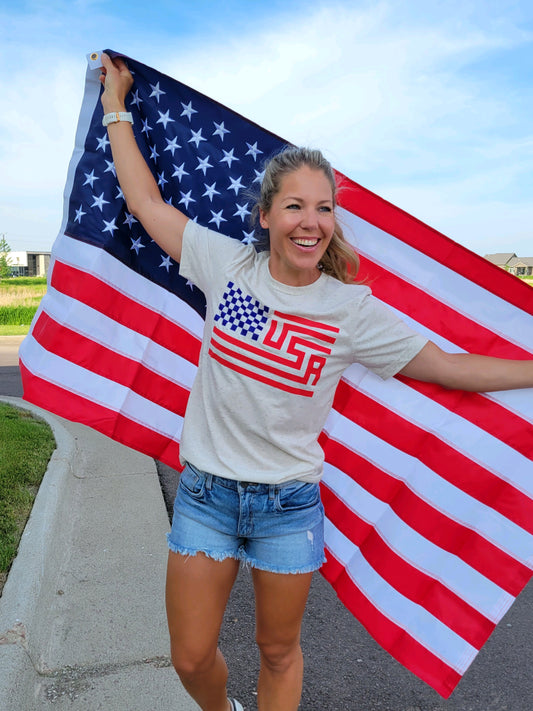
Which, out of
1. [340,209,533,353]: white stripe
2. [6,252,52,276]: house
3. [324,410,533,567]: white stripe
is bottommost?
[6,252,52,276]: house

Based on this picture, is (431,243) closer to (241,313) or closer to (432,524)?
(241,313)

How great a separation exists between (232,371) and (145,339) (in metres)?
1.21

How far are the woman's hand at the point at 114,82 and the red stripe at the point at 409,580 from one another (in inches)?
Answer: 78.2

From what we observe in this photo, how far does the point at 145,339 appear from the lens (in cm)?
321

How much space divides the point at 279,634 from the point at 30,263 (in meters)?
139

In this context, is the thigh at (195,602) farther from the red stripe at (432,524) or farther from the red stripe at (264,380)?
the red stripe at (432,524)

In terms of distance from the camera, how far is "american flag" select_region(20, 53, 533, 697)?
2697 millimetres

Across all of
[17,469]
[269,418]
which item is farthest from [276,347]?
[17,469]

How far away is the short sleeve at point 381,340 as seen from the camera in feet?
7.14

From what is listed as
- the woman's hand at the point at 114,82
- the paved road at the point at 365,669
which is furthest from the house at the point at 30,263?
the paved road at the point at 365,669

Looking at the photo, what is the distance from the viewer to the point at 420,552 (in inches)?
110

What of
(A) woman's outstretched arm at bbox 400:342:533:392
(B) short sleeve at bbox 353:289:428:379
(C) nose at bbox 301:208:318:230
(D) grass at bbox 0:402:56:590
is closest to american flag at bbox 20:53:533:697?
(A) woman's outstretched arm at bbox 400:342:533:392

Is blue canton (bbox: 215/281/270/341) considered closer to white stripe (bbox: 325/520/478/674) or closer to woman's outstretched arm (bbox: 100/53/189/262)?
woman's outstretched arm (bbox: 100/53/189/262)

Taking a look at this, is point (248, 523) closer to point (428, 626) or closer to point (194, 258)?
point (194, 258)
